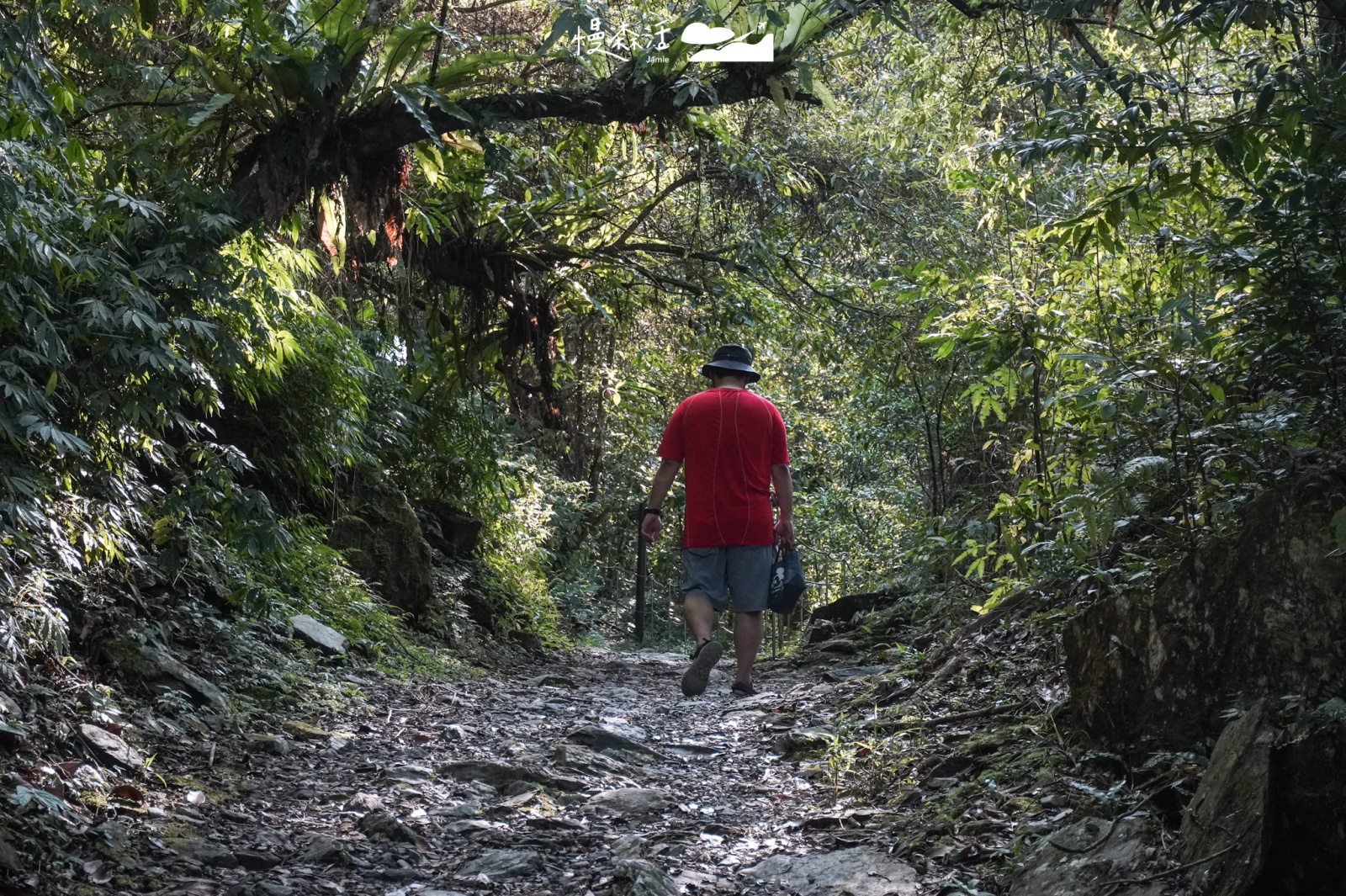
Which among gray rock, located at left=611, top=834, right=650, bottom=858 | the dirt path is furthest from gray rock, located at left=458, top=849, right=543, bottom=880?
gray rock, located at left=611, top=834, right=650, bottom=858

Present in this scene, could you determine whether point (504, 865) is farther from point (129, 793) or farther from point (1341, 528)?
point (1341, 528)

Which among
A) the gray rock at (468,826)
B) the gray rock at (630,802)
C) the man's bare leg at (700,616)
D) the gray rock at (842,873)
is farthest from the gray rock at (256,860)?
the man's bare leg at (700,616)

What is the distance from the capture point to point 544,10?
9.70 metres

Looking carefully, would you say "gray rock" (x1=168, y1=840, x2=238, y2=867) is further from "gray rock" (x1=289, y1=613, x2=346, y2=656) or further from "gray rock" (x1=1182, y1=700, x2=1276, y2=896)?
"gray rock" (x1=289, y1=613, x2=346, y2=656)

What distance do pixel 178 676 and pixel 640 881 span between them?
2.98 meters

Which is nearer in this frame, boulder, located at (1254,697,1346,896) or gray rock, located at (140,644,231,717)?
boulder, located at (1254,697,1346,896)

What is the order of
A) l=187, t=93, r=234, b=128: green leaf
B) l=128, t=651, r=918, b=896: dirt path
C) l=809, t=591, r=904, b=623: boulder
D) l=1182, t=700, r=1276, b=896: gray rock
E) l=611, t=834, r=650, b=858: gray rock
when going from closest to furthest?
l=1182, t=700, r=1276, b=896: gray rock → l=128, t=651, r=918, b=896: dirt path → l=611, t=834, r=650, b=858: gray rock → l=187, t=93, r=234, b=128: green leaf → l=809, t=591, r=904, b=623: boulder

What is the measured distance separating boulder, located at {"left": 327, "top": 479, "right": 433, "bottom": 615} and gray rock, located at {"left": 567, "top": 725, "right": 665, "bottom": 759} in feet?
14.6

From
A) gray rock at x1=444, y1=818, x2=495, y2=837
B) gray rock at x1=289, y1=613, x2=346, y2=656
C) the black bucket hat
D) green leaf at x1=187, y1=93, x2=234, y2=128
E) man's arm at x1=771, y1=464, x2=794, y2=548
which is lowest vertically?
gray rock at x1=444, y1=818, x2=495, y2=837

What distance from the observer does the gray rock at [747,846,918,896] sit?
341cm

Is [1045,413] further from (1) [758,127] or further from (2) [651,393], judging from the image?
(2) [651,393]

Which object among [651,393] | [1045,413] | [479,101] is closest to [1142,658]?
[1045,413]

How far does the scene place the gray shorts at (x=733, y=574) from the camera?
6848 mm

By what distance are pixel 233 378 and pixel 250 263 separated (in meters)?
0.69
